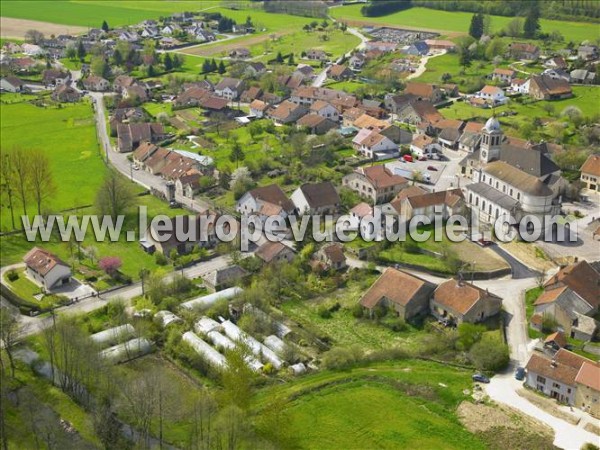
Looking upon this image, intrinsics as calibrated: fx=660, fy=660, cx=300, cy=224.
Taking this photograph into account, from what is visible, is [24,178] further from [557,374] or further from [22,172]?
[557,374]

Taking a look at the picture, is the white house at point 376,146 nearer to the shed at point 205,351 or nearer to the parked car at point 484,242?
the parked car at point 484,242

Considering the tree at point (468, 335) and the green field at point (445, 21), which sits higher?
the green field at point (445, 21)

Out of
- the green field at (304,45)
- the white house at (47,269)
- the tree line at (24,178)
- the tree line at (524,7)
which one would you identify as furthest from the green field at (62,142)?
the tree line at (524,7)

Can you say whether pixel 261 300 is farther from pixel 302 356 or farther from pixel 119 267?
pixel 119 267

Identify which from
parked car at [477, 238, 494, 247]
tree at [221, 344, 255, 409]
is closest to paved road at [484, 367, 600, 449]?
tree at [221, 344, 255, 409]

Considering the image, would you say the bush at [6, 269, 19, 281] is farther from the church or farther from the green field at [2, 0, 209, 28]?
the green field at [2, 0, 209, 28]

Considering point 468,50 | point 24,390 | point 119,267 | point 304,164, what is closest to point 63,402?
point 24,390
